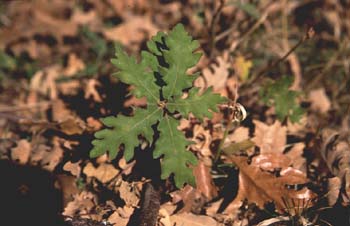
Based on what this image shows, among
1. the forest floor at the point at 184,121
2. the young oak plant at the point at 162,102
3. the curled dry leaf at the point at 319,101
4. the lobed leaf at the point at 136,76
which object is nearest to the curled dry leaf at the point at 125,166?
the forest floor at the point at 184,121

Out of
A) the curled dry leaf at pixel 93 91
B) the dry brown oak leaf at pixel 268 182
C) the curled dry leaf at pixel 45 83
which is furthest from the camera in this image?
the curled dry leaf at pixel 45 83

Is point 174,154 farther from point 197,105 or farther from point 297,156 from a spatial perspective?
point 297,156

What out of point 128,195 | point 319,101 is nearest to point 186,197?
point 128,195

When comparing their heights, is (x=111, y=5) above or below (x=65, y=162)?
above

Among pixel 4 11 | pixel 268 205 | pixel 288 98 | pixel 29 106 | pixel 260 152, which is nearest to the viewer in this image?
pixel 268 205

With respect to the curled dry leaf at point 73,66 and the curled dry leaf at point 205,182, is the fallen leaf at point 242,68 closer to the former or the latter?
the curled dry leaf at point 205,182

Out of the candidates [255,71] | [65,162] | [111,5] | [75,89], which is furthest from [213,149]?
[111,5]

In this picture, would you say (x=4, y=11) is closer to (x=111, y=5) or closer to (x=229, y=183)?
(x=111, y=5)
